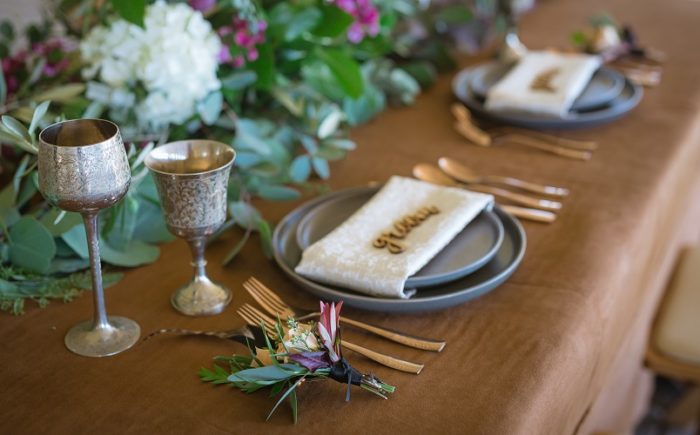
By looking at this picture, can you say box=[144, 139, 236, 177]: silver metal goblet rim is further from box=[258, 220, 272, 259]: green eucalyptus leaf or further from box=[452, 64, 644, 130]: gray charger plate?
box=[452, 64, 644, 130]: gray charger plate

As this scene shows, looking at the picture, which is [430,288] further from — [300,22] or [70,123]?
[300,22]

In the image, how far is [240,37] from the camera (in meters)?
1.04

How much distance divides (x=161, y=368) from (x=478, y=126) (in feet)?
2.45

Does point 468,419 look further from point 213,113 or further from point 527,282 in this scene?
point 213,113

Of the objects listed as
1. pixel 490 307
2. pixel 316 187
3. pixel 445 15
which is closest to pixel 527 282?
pixel 490 307

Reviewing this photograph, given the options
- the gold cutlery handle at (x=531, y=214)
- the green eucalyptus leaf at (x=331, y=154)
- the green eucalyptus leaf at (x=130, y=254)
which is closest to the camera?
the green eucalyptus leaf at (x=130, y=254)

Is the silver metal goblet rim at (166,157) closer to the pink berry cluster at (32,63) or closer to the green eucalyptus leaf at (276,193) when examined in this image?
the green eucalyptus leaf at (276,193)

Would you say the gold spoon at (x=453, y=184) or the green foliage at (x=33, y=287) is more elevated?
the gold spoon at (x=453, y=184)

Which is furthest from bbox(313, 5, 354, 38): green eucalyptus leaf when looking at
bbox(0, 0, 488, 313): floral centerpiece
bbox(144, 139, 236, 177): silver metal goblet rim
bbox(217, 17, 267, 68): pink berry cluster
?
bbox(144, 139, 236, 177): silver metal goblet rim

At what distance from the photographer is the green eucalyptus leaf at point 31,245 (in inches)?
31.5

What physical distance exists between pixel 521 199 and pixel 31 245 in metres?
0.60

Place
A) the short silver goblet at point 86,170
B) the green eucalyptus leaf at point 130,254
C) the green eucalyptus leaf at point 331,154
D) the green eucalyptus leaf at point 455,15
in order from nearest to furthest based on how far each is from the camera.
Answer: the short silver goblet at point 86,170 < the green eucalyptus leaf at point 130,254 < the green eucalyptus leaf at point 331,154 < the green eucalyptus leaf at point 455,15

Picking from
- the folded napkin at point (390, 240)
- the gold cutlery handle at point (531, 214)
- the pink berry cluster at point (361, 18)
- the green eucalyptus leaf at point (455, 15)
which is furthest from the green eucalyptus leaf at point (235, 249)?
the green eucalyptus leaf at point (455, 15)

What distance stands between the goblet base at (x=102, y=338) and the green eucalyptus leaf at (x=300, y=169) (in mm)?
356
